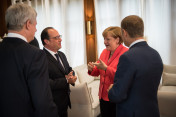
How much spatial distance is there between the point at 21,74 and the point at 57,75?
0.83 m

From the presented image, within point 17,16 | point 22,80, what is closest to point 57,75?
point 22,80

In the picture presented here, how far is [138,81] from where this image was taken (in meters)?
1.36

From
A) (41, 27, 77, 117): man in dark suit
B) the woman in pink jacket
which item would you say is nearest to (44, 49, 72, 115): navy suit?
(41, 27, 77, 117): man in dark suit

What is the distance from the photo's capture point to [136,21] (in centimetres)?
140

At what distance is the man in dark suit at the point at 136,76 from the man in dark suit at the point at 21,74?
570 millimetres

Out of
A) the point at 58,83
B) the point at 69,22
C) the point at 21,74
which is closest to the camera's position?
the point at 21,74

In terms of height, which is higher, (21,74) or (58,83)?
(21,74)

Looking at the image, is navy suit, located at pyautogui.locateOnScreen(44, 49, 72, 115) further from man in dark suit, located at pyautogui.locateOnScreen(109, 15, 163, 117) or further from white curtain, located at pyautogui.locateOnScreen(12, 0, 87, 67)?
white curtain, located at pyautogui.locateOnScreen(12, 0, 87, 67)

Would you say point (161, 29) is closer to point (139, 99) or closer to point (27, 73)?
point (139, 99)

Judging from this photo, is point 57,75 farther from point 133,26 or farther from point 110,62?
point 133,26

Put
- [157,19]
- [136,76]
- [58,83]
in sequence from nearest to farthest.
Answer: [136,76] → [58,83] → [157,19]

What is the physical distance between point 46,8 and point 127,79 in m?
5.39

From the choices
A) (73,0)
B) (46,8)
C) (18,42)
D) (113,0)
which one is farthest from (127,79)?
(46,8)

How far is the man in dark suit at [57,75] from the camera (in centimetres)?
194
